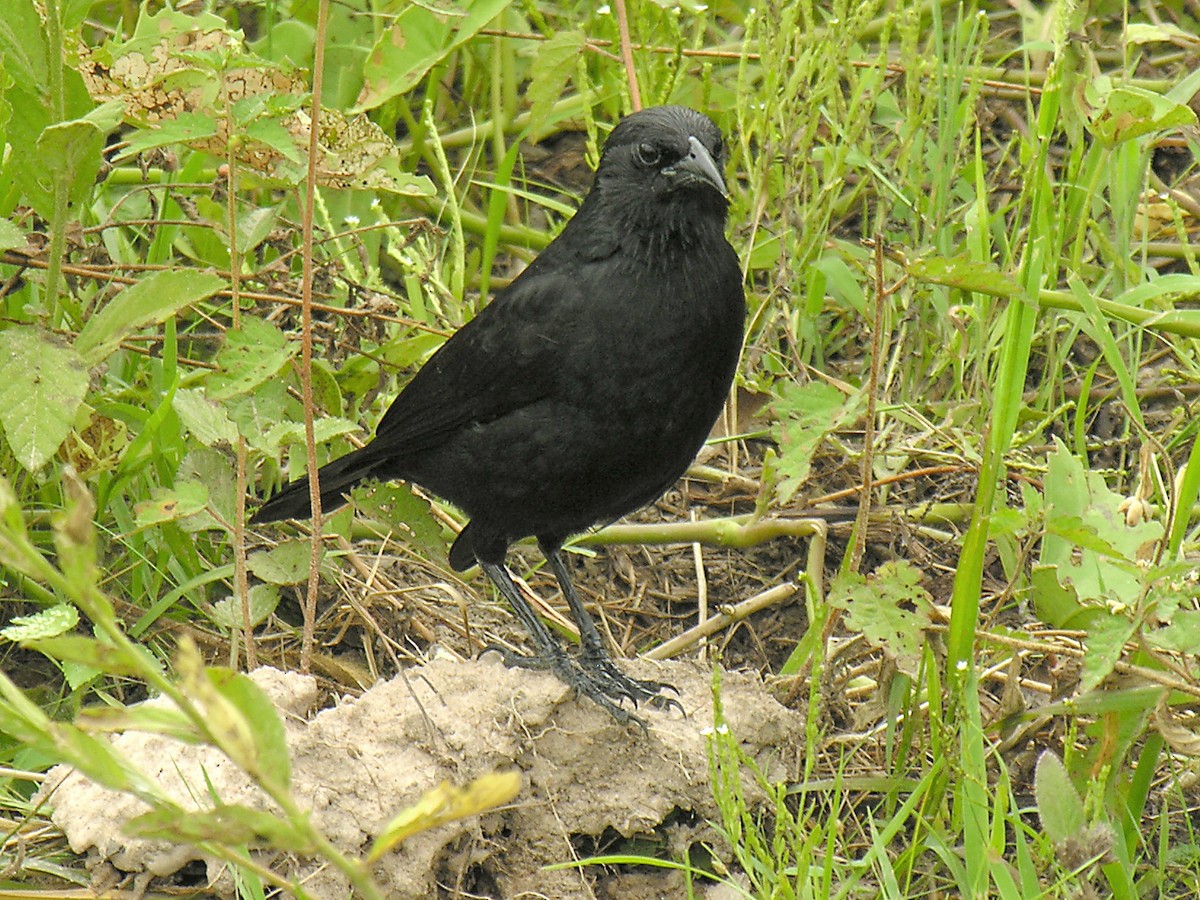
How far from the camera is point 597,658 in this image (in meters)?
3.74

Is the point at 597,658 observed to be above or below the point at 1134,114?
below

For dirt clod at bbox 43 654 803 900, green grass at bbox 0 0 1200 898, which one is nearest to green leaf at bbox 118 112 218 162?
green grass at bbox 0 0 1200 898

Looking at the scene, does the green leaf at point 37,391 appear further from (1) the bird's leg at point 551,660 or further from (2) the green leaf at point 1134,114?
(2) the green leaf at point 1134,114

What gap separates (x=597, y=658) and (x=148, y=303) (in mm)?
1397

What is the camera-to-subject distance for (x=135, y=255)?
4668mm

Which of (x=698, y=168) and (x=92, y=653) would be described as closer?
(x=92, y=653)

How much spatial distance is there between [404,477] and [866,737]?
1417mm

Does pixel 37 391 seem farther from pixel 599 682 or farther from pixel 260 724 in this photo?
pixel 260 724

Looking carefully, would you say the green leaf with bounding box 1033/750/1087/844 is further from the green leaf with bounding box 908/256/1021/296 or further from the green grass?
the green leaf with bounding box 908/256/1021/296

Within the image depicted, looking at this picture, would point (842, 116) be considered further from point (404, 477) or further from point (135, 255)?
point (135, 255)

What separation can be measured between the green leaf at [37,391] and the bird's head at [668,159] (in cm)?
131

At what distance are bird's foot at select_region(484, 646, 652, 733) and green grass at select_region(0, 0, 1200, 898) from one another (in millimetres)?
331

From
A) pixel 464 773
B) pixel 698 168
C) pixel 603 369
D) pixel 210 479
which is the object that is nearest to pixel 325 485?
pixel 210 479

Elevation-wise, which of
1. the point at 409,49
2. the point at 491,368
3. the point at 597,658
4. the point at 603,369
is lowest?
the point at 597,658
